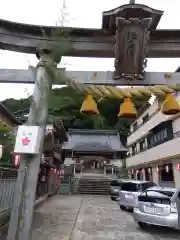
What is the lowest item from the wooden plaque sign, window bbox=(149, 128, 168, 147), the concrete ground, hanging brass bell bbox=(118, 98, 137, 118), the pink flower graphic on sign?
the concrete ground

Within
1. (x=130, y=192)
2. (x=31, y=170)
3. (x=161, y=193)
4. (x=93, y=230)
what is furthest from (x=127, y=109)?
(x=130, y=192)

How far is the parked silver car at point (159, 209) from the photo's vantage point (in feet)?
24.6

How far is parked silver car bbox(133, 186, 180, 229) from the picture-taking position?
7.50 meters

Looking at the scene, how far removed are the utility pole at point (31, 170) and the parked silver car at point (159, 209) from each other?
5.37 m

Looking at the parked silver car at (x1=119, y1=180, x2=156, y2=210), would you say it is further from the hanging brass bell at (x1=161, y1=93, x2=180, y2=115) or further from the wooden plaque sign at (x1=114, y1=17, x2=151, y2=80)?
the wooden plaque sign at (x1=114, y1=17, x2=151, y2=80)

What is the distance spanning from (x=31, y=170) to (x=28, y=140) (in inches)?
22.8

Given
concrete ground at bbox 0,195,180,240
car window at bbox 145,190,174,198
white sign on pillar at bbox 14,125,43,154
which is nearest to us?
white sign on pillar at bbox 14,125,43,154

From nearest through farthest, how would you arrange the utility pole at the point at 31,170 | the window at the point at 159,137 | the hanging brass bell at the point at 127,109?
the utility pole at the point at 31,170, the hanging brass bell at the point at 127,109, the window at the point at 159,137

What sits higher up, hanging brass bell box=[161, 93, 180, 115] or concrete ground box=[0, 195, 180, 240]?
hanging brass bell box=[161, 93, 180, 115]

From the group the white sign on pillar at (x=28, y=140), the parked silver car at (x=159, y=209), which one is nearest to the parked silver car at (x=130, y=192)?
the parked silver car at (x=159, y=209)

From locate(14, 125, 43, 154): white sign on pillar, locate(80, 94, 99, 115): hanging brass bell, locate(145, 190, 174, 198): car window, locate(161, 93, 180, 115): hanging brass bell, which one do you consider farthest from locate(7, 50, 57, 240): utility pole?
locate(145, 190, 174, 198): car window

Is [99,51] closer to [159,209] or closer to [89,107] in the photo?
[89,107]

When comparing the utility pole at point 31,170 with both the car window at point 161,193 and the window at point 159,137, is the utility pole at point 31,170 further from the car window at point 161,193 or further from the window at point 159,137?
the window at point 159,137

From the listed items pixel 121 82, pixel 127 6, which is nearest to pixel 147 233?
pixel 121 82
